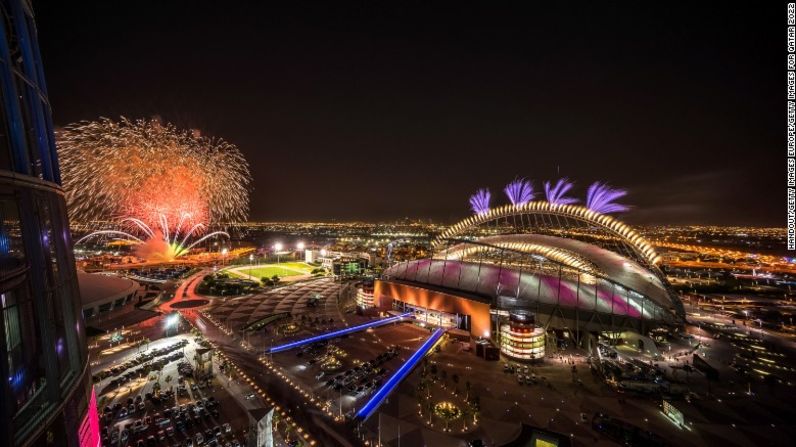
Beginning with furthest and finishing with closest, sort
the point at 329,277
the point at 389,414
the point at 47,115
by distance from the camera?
the point at 329,277
the point at 389,414
the point at 47,115

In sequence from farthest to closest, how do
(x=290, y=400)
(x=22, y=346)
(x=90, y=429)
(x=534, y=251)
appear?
1. (x=534, y=251)
2. (x=290, y=400)
3. (x=90, y=429)
4. (x=22, y=346)

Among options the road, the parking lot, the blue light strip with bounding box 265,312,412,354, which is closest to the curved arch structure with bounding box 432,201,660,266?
the blue light strip with bounding box 265,312,412,354

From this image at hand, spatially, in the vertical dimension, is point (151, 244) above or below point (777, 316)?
above

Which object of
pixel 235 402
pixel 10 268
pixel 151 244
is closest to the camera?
pixel 10 268

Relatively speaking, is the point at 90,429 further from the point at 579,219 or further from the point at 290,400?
the point at 579,219

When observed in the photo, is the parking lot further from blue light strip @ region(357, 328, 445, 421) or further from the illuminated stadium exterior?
the illuminated stadium exterior

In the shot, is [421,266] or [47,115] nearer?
[47,115]

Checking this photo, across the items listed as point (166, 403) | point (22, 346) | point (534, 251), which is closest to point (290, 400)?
point (166, 403)

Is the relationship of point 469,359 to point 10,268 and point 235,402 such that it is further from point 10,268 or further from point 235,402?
point 10,268

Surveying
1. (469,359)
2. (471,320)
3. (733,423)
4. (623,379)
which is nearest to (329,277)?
(471,320)
